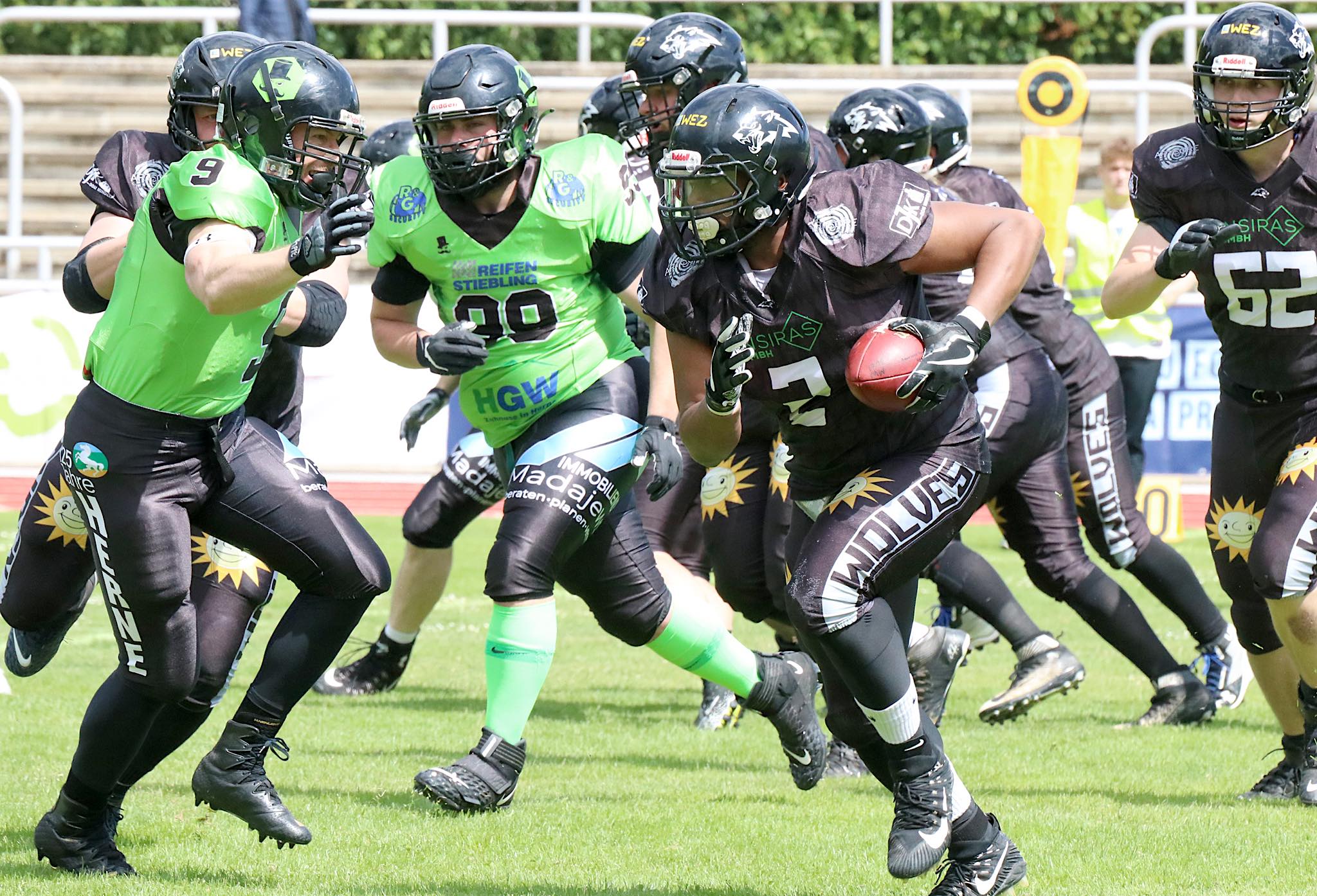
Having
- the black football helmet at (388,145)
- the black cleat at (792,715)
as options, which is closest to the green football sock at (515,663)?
the black cleat at (792,715)

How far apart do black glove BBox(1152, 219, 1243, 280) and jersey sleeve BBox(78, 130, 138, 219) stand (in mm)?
2709

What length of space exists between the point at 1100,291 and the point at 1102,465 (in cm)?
344

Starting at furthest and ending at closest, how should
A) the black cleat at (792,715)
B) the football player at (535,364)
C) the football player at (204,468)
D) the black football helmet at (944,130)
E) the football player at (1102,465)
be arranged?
the football player at (1102,465)
the black football helmet at (944,130)
the black cleat at (792,715)
the football player at (535,364)
the football player at (204,468)

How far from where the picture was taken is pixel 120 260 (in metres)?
4.19

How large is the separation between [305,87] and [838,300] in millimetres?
1296

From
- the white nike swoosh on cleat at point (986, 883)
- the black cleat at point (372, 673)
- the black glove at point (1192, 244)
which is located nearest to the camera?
the white nike swoosh on cleat at point (986, 883)

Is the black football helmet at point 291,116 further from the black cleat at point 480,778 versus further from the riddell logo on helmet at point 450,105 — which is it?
the black cleat at point 480,778

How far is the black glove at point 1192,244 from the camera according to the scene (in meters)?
4.29

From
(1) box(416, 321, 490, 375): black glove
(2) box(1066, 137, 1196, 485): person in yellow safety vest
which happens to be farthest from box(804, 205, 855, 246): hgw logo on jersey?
(2) box(1066, 137, 1196, 485): person in yellow safety vest

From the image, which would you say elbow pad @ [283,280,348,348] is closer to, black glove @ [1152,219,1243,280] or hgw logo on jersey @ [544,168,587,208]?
hgw logo on jersey @ [544,168,587,208]

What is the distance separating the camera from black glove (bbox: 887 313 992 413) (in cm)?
362

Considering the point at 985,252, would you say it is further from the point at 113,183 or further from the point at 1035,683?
the point at 1035,683

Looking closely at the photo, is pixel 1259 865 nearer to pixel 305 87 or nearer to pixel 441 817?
pixel 441 817

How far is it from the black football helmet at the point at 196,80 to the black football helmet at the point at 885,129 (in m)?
2.03
